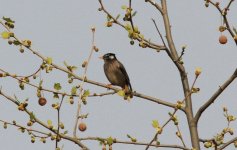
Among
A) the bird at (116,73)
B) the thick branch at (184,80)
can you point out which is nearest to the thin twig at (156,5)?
the thick branch at (184,80)

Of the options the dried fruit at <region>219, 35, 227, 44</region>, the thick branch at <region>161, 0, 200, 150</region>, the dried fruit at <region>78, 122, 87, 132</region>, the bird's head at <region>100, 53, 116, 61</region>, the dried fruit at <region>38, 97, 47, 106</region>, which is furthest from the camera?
the bird's head at <region>100, 53, 116, 61</region>

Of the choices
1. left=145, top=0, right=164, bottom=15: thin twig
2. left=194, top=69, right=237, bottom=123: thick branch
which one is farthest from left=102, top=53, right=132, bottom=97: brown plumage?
left=194, top=69, right=237, bottom=123: thick branch

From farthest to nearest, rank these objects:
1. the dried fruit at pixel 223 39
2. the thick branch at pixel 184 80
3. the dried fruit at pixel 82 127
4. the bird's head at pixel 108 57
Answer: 1. the bird's head at pixel 108 57
2. the dried fruit at pixel 223 39
3. the thick branch at pixel 184 80
4. the dried fruit at pixel 82 127

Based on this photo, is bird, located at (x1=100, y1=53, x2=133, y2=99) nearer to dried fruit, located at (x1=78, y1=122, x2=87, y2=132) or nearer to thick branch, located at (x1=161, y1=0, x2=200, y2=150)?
thick branch, located at (x1=161, y1=0, x2=200, y2=150)

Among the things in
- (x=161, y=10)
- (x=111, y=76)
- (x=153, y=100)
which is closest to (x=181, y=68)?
(x=153, y=100)

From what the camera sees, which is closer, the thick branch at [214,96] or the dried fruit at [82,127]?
the dried fruit at [82,127]

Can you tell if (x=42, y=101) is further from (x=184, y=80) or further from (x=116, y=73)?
(x=116, y=73)

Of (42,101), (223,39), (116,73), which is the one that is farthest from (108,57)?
(42,101)

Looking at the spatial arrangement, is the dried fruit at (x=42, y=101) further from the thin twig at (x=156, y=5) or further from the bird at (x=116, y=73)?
the bird at (x=116, y=73)

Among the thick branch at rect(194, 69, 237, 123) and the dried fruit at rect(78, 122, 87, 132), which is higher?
the thick branch at rect(194, 69, 237, 123)

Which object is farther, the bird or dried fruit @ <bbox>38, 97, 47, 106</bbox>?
the bird

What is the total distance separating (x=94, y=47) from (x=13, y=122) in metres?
1.29

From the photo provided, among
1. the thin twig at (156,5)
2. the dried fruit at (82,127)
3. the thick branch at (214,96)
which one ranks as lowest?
the dried fruit at (82,127)

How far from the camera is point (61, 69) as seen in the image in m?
6.84
